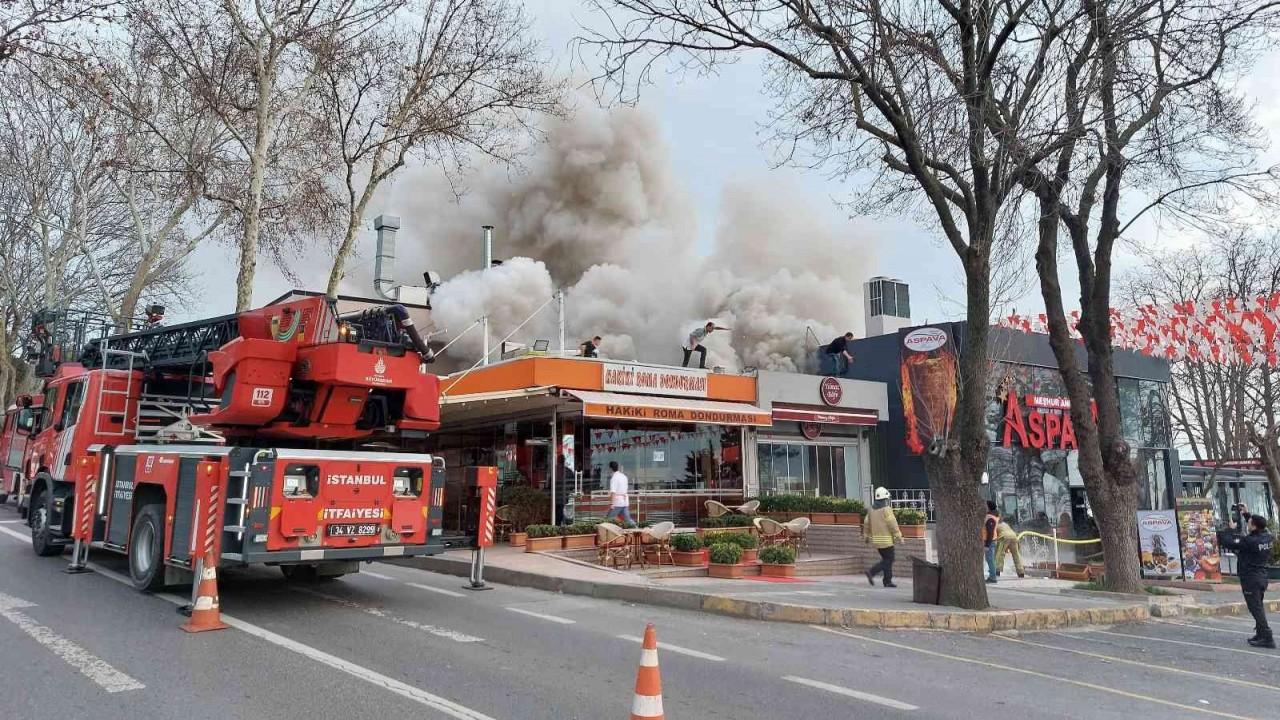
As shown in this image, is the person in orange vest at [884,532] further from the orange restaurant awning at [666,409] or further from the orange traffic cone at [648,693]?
the orange traffic cone at [648,693]

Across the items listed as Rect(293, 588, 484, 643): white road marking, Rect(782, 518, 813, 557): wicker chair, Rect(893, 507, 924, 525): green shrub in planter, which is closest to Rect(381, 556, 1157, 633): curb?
Rect(293, 588, 484, 643): white road marking

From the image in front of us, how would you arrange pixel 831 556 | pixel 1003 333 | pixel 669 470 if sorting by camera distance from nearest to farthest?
pixel 831 556 → pixel 669 470 → pixel 1003 333

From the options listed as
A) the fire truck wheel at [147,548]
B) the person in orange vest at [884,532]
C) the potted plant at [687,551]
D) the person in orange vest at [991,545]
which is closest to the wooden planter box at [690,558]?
the potted plant at [687,551]

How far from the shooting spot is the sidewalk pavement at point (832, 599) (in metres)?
8.55

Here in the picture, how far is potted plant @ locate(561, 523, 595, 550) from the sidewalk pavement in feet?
3.30

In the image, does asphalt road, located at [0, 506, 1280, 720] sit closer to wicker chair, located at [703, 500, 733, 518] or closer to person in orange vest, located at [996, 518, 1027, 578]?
person in orange vest, located at [996, 518, 1027, 578]

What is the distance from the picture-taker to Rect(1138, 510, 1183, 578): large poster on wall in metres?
14.0

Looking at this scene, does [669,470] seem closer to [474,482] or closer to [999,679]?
[474,482]

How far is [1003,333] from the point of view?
2164cm

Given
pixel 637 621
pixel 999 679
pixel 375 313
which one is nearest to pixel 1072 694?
pixel 999 679

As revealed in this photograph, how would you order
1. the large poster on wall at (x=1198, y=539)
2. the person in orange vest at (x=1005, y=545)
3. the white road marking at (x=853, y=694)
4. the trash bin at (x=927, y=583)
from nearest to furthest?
1. the white road marking at (x=853, y=694)
2. the trash bin at (x=927, y=583)
3. the person in orange vest at (x=1005, y=545)
4. the large poster on wall at (x=1198, y=539)

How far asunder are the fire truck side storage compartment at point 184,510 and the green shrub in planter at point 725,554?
7.28m

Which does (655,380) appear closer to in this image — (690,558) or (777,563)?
(690,558)

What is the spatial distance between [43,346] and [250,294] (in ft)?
11.9
